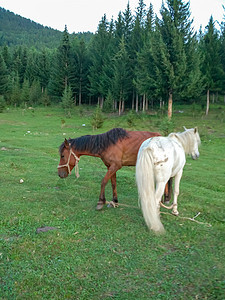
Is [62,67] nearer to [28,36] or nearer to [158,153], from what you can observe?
[158,153]

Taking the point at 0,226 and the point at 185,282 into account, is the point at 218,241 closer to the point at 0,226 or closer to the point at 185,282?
the point at 185,282

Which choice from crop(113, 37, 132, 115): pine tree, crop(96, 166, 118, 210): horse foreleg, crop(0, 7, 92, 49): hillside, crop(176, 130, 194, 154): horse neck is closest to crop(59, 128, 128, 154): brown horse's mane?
crop(96, 166, 118, 210): horse foreleg

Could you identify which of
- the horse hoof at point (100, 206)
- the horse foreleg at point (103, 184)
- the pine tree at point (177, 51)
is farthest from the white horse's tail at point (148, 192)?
the pine tree at point (177, 51)

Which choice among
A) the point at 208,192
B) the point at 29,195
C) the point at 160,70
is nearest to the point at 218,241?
the point at 208,192

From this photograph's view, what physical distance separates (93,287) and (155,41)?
26.9 m

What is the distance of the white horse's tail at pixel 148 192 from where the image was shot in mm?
4512

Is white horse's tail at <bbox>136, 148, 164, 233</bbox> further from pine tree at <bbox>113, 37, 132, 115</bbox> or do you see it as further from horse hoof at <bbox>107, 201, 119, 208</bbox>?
pine tree at <bbox>113, 37, 132, 115</bbox>

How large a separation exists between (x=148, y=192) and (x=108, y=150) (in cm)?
156

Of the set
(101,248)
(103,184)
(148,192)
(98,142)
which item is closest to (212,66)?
(98,142)

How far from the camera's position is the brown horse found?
5.71 meters

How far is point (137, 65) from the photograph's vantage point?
A: 120 ft

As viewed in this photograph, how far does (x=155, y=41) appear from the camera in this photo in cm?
2656

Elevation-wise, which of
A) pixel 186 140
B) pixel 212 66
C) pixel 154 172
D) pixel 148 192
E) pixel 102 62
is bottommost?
pixel 148 192

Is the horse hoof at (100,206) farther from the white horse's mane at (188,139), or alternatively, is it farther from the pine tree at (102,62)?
the pine tree at (102,62)
